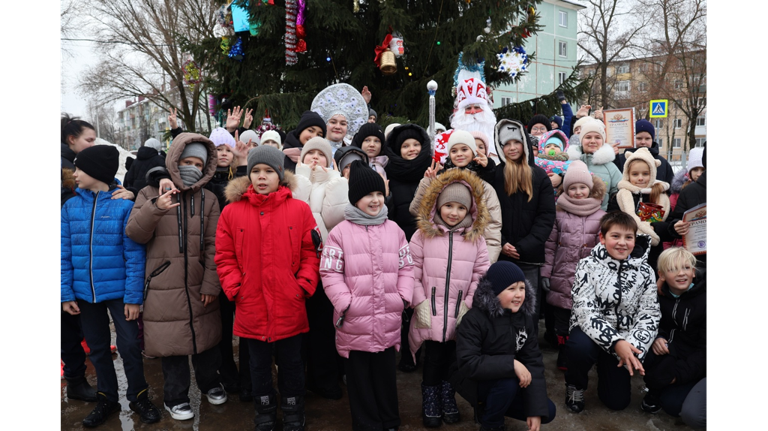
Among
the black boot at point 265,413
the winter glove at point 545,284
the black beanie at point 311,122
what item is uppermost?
the black beanie at point 311,122

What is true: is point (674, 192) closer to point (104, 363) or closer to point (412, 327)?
point (412, 327)

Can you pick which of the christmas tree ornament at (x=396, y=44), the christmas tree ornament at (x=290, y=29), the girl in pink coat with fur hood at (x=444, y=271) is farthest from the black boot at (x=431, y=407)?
the christmas tree ornament at (x=290, y=29)

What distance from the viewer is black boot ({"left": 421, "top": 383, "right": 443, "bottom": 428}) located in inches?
129

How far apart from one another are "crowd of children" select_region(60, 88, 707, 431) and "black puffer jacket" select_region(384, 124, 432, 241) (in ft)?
0.72

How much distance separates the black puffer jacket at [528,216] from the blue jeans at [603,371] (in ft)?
2.64

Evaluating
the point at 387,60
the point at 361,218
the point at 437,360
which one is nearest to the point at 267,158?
the point at 361,218

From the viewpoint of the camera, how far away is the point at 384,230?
3.21 meters

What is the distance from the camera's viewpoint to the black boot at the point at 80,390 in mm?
3736

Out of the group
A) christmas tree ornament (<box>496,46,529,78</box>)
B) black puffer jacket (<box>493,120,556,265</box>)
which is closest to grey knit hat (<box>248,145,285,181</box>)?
black puffer jacket (<box>493,120,556,265</box>)

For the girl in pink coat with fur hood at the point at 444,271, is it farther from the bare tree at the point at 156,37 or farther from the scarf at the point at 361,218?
the bare tree at the point at 156,37

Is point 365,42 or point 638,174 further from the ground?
point 365,42

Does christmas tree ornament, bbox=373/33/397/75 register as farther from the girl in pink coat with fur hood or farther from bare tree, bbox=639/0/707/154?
bare tree, bbox=639/0/707/154
